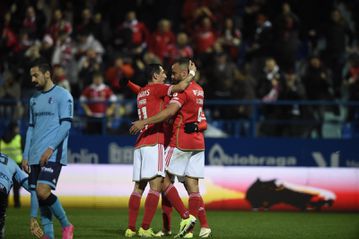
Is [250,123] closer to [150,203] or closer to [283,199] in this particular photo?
[283,199]

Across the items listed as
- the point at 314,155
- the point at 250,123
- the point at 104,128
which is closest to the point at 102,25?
the point at 104,128

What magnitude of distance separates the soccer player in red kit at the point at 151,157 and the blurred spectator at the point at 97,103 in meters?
9.50

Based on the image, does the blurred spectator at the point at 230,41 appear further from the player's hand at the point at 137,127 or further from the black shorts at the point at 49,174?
the black shorts at the point at 49,174

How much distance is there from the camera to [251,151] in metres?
22.7

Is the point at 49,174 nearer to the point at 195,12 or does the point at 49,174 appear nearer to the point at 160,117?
the point at 160,117

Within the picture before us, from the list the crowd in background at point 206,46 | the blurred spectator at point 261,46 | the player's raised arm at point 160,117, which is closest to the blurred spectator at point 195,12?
the crowd in background at point 206,46

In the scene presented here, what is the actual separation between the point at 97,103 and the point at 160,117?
10616 millimetres

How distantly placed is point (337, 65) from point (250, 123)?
2.85 metres

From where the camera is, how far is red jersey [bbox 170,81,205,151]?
13.6m

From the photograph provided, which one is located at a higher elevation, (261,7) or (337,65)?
(261,7)

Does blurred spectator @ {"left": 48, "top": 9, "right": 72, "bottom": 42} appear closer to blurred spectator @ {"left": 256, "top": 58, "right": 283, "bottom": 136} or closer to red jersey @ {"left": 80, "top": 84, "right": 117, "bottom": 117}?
red jersey @ {"left": 80, "top": 84, "right": 117, "bottom": 117}

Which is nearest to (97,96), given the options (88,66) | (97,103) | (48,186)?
(97,103)

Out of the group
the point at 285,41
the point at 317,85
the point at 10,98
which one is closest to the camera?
the point at 317,85

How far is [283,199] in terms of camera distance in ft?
65.0
